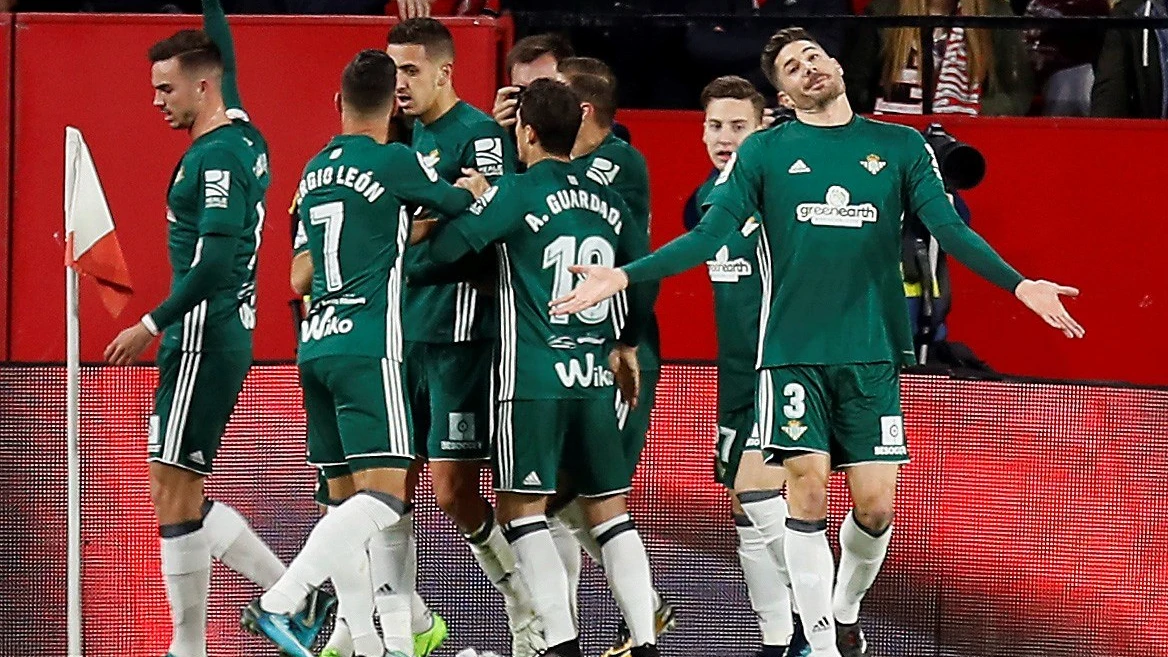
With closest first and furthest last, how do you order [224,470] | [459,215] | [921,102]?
[459,215] → [224,470] → [921,102]

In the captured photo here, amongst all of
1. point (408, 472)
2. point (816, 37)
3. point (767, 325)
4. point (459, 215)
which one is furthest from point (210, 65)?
point (816, 37)

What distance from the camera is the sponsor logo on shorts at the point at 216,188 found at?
22.8 feet

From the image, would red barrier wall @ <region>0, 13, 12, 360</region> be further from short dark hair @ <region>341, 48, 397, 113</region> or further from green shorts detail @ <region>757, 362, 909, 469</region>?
green shorts detail @ <region>757, 362, 909, 469</region>

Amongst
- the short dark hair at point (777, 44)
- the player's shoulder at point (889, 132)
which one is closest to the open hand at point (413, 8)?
the short dark hair at point (777, 44)

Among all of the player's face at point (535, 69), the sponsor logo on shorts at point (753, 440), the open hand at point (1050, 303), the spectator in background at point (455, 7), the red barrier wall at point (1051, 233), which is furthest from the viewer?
the spectator in background at point (455, 7)

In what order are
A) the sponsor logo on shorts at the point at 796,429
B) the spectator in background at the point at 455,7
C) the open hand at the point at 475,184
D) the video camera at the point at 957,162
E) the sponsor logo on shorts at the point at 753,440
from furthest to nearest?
the spectator in background at the point at 455,7 < the video camera at the point at 957,162 < the sponsor logo on shorts at the point at 753,440 < the open hand at the point at 475,184 < the sponsor logo on shorts at the point at 796,429

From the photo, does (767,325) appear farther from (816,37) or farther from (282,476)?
(816,37)

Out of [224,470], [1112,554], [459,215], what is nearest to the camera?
[459,215]

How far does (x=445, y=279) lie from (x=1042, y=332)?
3.70 meters

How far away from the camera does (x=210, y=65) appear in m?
7.26

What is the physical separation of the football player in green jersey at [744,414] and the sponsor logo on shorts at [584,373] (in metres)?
0.73

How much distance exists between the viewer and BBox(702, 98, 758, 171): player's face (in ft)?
26.2

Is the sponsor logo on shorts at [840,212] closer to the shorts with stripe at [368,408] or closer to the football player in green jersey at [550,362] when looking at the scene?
the football player in green jersey at [550,362]

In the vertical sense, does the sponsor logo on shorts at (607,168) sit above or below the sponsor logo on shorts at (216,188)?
above
